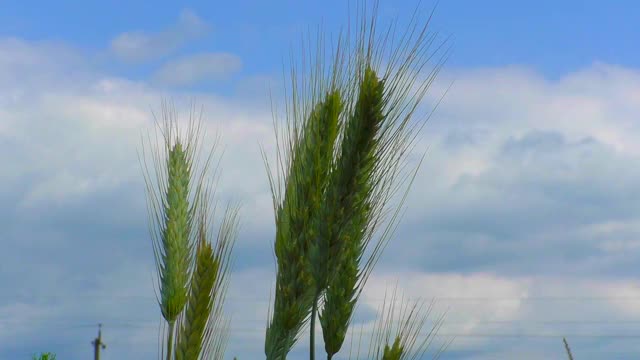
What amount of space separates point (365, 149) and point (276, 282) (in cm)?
62

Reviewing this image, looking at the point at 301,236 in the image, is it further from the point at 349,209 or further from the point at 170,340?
the point at 170,340

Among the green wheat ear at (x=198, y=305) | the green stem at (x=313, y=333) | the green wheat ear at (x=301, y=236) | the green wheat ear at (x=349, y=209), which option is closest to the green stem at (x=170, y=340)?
the green wheat ear at (x=198, y=305)

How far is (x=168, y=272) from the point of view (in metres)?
5.17

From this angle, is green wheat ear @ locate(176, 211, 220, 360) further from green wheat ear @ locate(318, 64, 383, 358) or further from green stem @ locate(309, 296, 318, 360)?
green stem @ locate(309, 296, 318, 360)

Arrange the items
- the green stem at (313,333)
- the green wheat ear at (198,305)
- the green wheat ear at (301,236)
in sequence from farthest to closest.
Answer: the green wheat ear at (198,305), the green wheat ear at (301,236), the green stem at (313,333)

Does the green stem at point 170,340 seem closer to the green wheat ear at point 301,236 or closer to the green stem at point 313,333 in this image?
the green wheat ear at point 301,236

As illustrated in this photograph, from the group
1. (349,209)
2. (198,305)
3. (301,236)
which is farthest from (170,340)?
(349,209)

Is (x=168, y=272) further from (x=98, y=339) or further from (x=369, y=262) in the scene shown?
(x=98, y=339)

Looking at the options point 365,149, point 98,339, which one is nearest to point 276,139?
point 365,149

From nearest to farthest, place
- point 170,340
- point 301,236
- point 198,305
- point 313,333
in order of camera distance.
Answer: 1. point 313,333
2. point 301,236
3. point 198,305
4. point 170,340

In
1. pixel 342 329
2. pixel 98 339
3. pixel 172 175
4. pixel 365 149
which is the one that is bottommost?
pixel 342 329

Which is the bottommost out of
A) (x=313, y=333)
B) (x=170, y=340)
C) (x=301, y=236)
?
(x=313, y=333)

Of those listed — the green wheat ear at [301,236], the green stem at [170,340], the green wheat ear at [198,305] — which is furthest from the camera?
the green stem at [170,340]

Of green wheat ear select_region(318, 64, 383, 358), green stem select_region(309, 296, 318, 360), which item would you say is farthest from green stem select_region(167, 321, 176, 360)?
green stem select_region(309, 296, 318, 360)
